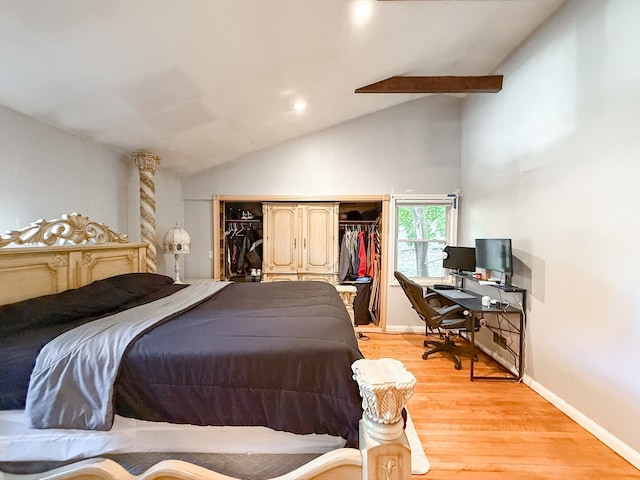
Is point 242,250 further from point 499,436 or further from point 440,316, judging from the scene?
point 499,436

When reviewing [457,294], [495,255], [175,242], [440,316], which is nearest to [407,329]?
[457,294]

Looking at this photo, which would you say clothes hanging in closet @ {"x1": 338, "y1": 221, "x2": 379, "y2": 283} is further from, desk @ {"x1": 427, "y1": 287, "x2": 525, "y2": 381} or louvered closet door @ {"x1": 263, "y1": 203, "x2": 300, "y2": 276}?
desk @ {"x1": 427, "y1": 287, "x2": 525, "y2": 381}

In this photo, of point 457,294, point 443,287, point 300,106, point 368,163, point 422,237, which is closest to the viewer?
point 300,106

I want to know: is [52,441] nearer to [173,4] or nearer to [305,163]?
[173,4]

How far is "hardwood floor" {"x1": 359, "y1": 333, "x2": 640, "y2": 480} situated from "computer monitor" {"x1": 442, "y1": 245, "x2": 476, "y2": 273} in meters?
1.25

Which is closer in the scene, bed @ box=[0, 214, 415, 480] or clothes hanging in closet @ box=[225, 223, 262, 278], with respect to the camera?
bed @ box=[0, 214, 415, 480]

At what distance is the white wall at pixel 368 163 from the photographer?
4.19 meters

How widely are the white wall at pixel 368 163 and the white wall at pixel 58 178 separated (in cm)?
125

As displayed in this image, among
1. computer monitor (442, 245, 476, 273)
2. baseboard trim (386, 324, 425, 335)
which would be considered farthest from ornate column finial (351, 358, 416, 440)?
baseboard trim (386, 324, 425, 335)

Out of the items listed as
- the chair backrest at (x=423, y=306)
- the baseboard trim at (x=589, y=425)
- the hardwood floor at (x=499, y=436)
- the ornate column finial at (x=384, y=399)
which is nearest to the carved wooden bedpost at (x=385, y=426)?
the ornate column finial at (x=384, y=399)

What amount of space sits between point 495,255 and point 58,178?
3.93 metres

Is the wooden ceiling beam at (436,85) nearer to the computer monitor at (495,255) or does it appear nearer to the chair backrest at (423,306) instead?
the computer monitor at (495,255)

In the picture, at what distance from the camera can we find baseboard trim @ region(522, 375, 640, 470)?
185 centimetres

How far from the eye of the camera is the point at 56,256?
2.02 meters
